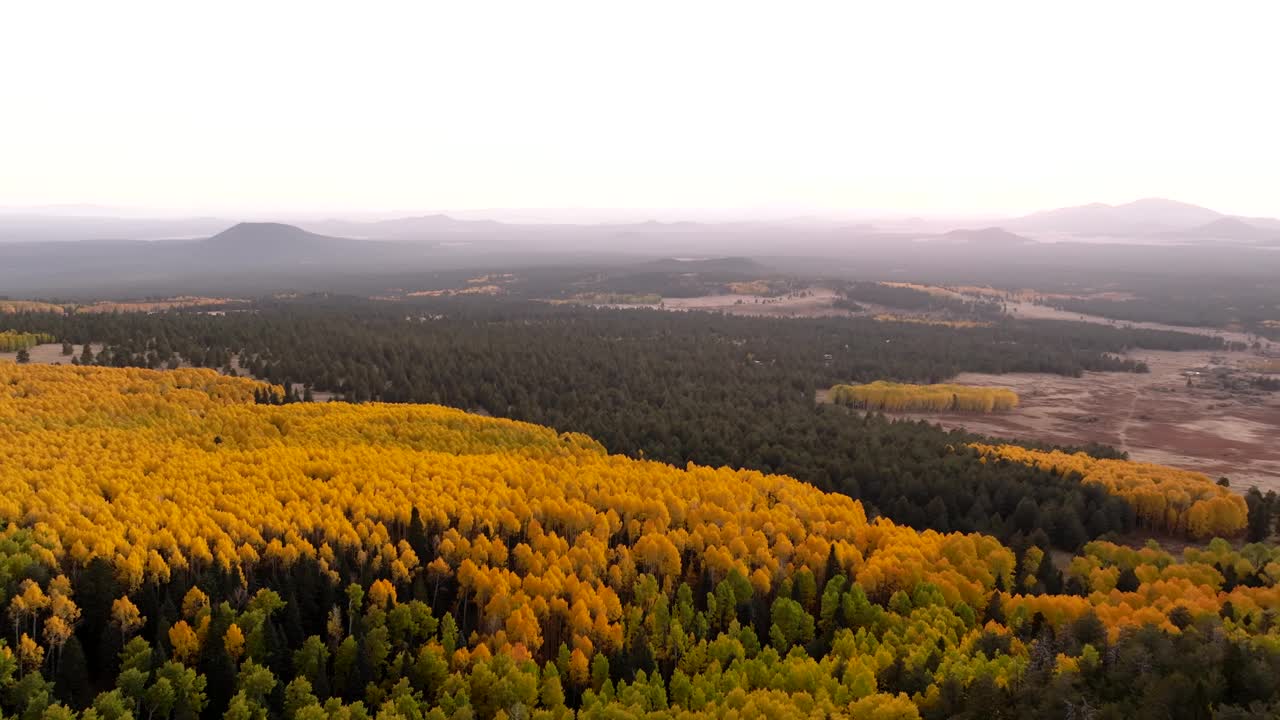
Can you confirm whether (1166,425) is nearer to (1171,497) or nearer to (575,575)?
(1171,497)

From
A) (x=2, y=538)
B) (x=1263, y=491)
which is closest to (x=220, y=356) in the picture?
(x=2, y=538)

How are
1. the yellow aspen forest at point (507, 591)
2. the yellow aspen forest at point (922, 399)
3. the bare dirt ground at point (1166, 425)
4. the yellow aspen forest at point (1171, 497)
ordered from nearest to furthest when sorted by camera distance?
the yellow aspen forest at point (507, 591) < the yellow aspen forest at point (1171, 497) < the bare dirt ground at point (1166, 425) < the yellow aspen forest at point (922, 399)

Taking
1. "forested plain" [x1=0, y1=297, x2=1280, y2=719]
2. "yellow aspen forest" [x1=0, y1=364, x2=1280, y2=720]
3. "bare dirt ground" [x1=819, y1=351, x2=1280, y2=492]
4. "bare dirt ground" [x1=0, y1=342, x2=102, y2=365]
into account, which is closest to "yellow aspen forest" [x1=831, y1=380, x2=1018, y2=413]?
"bare dirt ground" [x1=819, y1=351, x2=1280, y2=492]

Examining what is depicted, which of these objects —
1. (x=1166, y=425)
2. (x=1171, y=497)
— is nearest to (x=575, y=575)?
(x=1171, y=497)

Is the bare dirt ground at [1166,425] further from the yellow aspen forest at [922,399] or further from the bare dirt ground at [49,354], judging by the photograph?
the bare dirt ground at [49,354]

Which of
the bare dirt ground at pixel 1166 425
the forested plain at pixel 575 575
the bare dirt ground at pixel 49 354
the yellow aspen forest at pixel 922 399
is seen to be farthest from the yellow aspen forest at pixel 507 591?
the yellow aspen forest at pixel 922 399

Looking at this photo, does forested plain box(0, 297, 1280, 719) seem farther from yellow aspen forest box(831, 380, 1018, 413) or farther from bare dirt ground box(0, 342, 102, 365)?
yellow aspen forest box(831, 380, 1018, 413)
